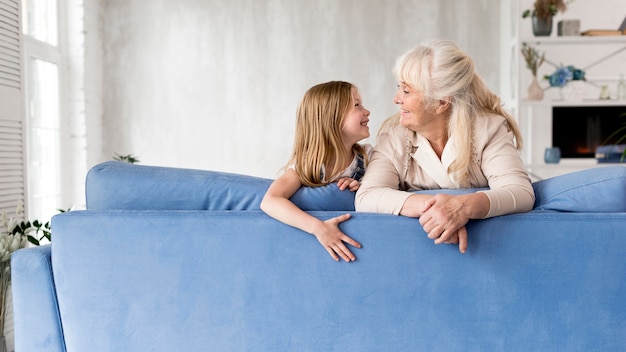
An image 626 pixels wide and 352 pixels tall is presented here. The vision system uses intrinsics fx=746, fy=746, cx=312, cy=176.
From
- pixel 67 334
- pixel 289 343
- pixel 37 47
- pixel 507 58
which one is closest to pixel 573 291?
pixel 289 343

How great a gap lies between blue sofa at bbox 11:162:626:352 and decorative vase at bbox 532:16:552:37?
4096 mm

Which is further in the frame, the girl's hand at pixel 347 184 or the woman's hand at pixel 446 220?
the girl's hand at pixel 347 184

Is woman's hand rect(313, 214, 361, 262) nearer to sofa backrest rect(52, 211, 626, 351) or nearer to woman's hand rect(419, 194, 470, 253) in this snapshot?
sofa backrest rect(52, 211, 626, 351)

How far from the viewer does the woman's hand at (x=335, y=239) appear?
5.53 ft

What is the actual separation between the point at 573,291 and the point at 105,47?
541 cm

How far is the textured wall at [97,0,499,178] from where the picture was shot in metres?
6.30

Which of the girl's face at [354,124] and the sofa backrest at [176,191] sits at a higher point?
the girl's face at [354,124]

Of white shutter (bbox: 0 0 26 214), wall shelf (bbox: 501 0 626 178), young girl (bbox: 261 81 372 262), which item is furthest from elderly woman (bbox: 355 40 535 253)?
wall shelf (bbox: 501 0 626 178)

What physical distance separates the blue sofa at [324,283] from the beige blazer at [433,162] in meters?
0.20

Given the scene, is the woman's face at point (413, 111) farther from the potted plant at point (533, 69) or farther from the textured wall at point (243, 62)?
the textured wall at point (243, 62)

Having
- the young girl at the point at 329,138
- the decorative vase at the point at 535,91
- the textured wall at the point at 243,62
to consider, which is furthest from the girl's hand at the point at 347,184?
the textured wall at the point at 243,62

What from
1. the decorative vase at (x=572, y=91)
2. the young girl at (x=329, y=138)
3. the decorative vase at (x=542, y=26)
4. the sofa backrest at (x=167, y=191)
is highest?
the decorative vase at (x=542, y=26)

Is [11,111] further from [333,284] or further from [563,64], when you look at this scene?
[563,64]

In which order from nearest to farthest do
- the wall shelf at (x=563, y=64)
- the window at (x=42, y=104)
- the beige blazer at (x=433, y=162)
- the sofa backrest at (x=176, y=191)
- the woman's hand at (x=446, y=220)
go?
the woman's hand at (x=446, y=220)
the sofa backrest at (x=176, y=191)
the beige blazer at (x=433, y=162)
the window at (x=42, y=104)
the wall shelf at (x=563, y=64)
